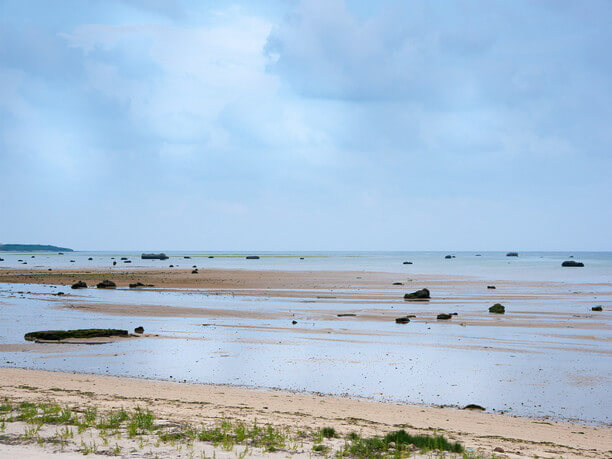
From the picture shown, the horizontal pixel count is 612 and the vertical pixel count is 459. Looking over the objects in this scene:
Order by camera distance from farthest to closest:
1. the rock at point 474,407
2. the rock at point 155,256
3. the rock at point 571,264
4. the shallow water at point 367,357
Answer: the rock at point 155,256 → the rock at point 571,264 → the shallow water at point 367,357 → the rock at point 474,407

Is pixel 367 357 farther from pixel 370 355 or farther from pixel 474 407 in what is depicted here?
pixel 474 407

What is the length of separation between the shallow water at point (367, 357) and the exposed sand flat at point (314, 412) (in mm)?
1313

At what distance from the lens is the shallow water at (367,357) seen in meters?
17.1

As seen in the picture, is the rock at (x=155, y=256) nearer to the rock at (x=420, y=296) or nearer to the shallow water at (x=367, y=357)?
the rock at (x=420, y=296)

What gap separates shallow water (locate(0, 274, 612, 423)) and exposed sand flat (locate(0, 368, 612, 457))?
1.31 m

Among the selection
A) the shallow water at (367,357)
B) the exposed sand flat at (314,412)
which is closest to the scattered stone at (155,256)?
the shallow water at (367,357)

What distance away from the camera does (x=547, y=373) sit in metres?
19.6

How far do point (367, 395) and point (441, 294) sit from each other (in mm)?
38441

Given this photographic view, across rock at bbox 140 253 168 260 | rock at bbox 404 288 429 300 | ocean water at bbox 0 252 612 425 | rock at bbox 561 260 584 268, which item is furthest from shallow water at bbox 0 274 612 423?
rock at bbox 140 253 168 260

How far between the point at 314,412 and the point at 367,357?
8.54 metres

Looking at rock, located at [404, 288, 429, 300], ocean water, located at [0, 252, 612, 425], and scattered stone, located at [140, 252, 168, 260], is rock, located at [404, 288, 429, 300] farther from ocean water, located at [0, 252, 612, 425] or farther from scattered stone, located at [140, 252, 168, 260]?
scattered stone, located at [140, 252, 168, 260]

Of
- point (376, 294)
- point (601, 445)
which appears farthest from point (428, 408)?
point (376, 294)

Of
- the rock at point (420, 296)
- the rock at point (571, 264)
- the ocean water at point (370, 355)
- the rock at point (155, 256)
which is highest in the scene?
the rock at point (571, 264)

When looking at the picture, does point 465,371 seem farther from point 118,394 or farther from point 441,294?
point 441,294
